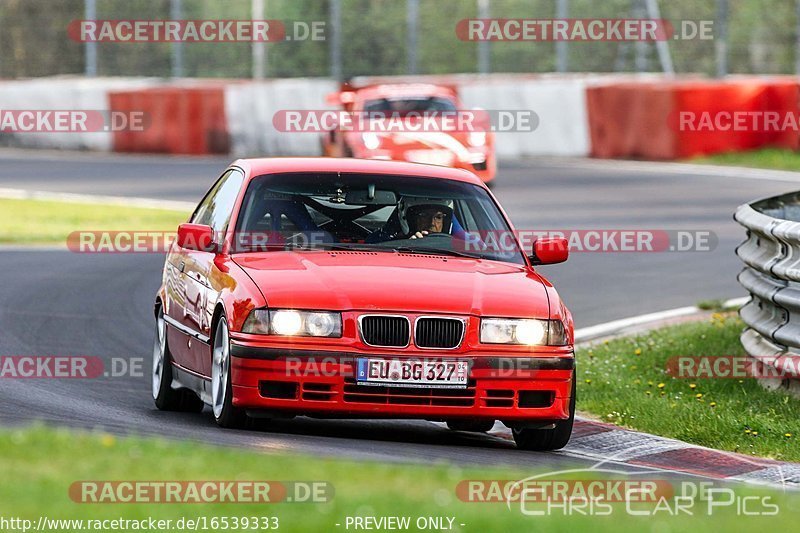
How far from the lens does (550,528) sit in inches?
238

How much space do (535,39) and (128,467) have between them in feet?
94.4

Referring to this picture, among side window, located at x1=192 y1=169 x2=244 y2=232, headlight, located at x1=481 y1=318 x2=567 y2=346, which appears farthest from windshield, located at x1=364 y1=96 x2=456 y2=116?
headlight, located at x1=481 y1=318 x2=567 y2=346

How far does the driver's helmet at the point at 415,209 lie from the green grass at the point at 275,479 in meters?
2.31

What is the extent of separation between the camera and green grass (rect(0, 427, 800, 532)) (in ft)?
20.0

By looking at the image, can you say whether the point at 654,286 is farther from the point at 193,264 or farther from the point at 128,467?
the point at 128,467

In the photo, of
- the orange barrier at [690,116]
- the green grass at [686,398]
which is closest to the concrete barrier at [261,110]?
the orange barrier at [690,116]

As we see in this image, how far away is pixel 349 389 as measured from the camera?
8.89 m

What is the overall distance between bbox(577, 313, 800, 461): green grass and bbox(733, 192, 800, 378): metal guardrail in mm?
253

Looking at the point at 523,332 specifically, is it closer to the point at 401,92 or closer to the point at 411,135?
the point at 411,135

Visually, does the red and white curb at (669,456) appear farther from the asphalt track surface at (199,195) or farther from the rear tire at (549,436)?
the asphalt track surface at (199,195)

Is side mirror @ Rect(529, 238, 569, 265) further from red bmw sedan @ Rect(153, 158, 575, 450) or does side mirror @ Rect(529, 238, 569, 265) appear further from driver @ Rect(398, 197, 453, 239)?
driver @ Rect(398, 197, 453, 239)

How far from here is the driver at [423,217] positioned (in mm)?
10195

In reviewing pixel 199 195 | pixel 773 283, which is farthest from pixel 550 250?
pixel 199 195

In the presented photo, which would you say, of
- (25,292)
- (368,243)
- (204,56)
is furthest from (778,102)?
(368,243)
